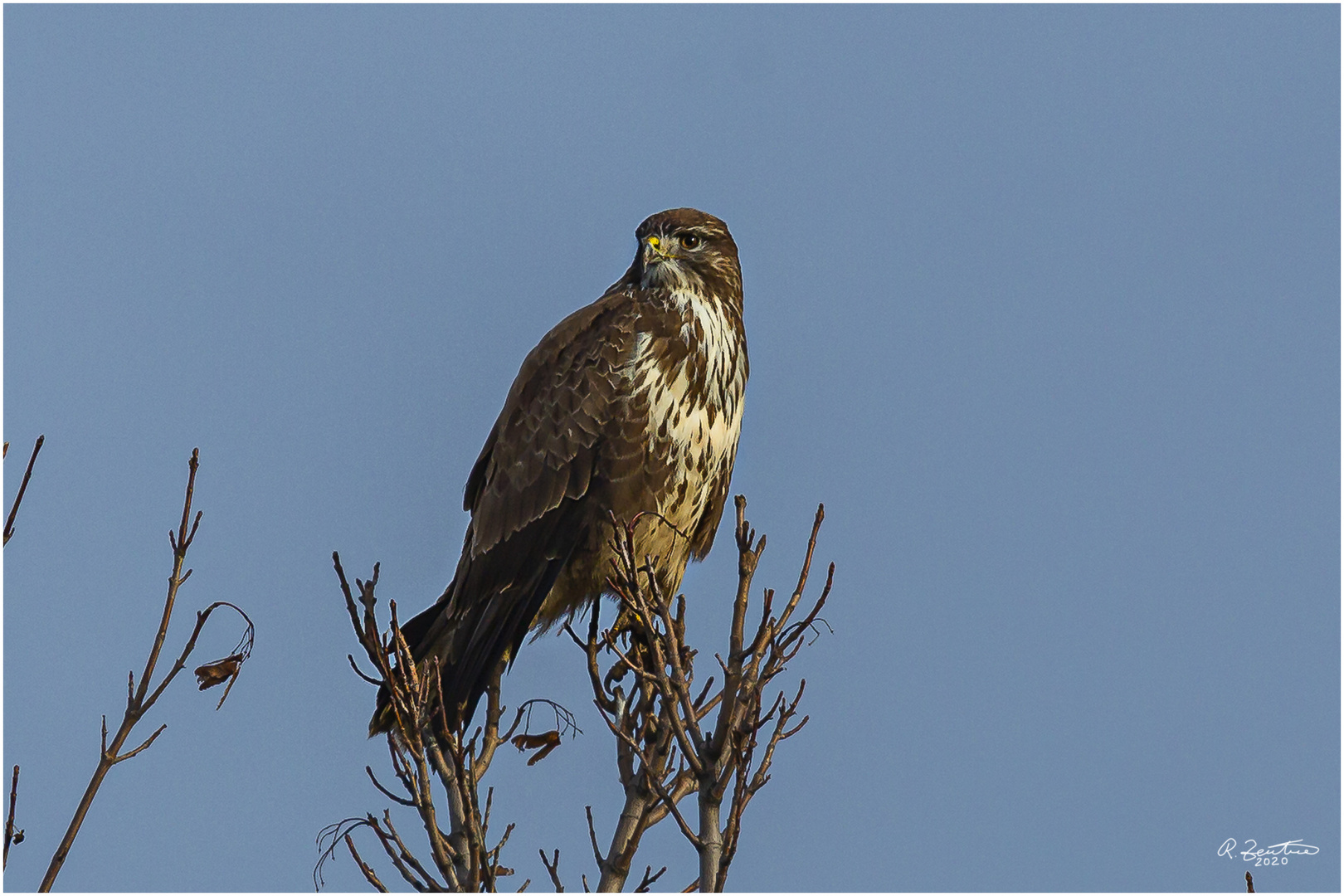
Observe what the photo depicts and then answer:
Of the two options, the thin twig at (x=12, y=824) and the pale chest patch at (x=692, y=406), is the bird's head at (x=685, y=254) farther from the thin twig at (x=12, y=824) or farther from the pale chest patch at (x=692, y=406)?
the thin twig at (x=12, y=824)

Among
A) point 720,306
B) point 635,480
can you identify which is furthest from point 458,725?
point 720,306

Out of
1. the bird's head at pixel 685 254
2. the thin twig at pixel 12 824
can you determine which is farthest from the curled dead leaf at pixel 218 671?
the bird's head at pixel 685 254

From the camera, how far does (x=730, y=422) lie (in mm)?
5734

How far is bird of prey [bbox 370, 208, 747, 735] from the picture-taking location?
5535 millimetres

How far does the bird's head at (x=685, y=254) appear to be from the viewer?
5973 millimetres

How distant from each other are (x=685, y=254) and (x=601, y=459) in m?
0.98

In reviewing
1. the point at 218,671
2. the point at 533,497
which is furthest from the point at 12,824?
the point at 533,497

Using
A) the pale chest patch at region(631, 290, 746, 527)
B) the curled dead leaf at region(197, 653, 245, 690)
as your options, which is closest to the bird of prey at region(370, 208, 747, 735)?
the pale chest patch at region(631, 290, 746, 527)

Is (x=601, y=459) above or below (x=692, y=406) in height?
below

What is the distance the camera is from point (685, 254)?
6.01 metres

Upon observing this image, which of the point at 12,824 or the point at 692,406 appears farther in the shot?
the point at 692,406

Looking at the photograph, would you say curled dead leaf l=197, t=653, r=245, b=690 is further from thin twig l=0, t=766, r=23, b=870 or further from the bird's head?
the bird's head

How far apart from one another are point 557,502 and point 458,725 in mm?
1044

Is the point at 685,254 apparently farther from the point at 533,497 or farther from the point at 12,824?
the point at 12,824
